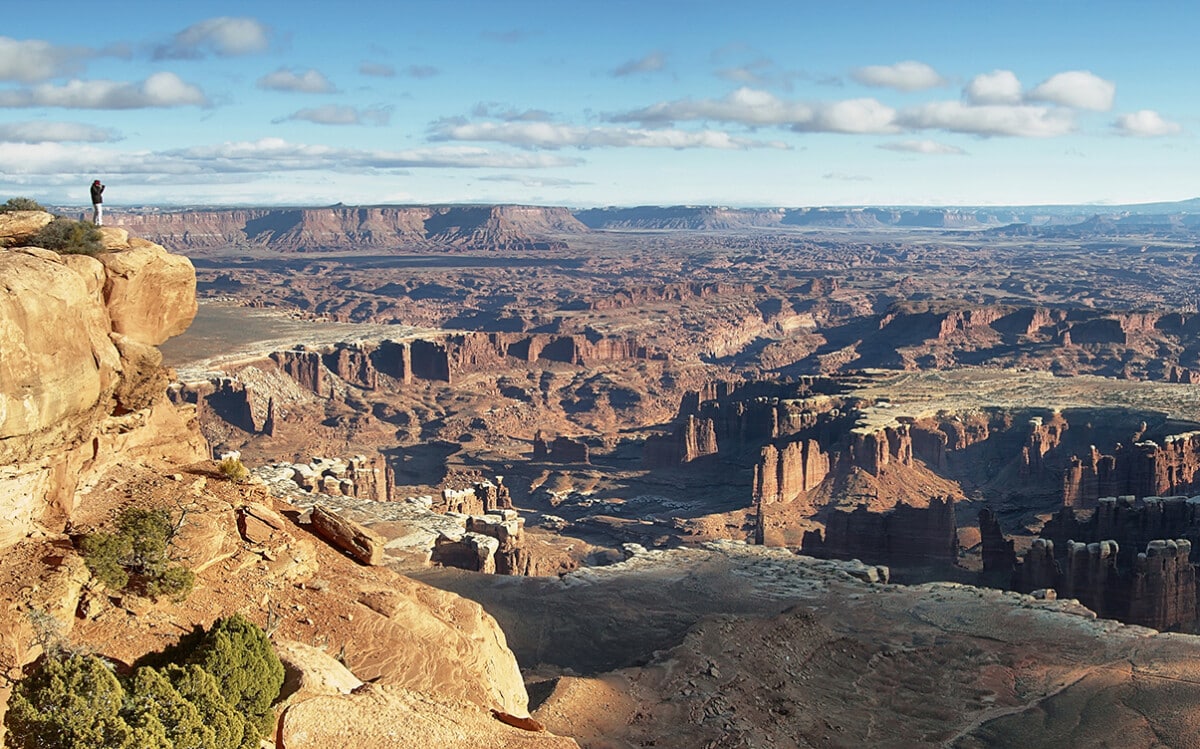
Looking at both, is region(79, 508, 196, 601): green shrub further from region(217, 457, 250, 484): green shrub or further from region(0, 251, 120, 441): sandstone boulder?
region(217, 457, 250, 484): green shrub

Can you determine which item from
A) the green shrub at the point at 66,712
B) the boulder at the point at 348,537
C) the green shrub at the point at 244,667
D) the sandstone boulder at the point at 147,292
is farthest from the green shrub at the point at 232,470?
the green shrub at the point at 66,712

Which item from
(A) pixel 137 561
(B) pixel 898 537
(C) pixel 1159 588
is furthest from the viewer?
(B) pixel 898 537

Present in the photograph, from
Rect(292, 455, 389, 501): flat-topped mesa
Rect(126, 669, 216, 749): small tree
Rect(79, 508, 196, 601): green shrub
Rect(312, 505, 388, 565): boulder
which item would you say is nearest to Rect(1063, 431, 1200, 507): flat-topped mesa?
Rect(292, 455, 389, 501): flat-topped mesa

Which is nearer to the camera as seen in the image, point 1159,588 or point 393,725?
point 393,725

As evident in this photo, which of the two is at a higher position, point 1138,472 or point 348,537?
point 348,537

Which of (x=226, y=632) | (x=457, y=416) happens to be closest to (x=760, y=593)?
(x=226, y=632)

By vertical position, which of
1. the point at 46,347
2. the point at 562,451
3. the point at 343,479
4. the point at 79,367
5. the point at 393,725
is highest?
the point at 46,347

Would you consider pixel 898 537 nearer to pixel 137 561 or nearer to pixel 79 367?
pixel 137 561

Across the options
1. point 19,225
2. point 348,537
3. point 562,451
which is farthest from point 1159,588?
point 562,451

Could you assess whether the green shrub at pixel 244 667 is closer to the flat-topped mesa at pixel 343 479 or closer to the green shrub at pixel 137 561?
the green shrub at pixel 137 561
